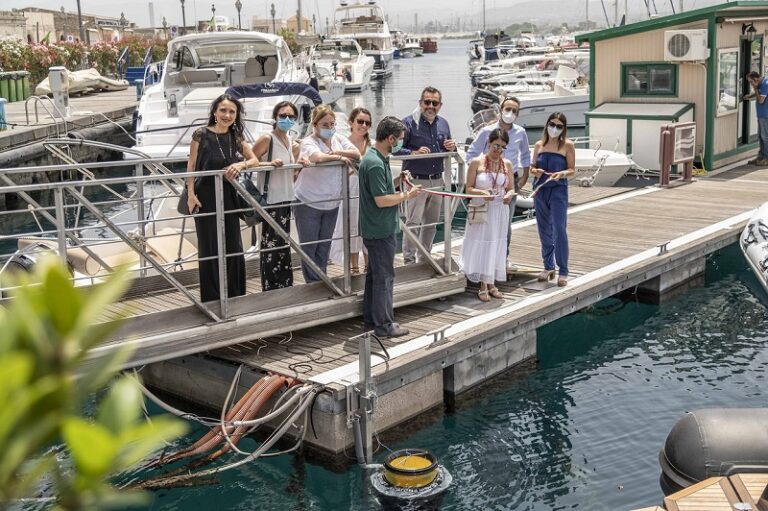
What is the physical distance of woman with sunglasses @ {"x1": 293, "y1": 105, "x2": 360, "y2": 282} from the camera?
7.54 m

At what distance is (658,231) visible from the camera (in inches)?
474

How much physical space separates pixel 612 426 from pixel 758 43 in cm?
1200

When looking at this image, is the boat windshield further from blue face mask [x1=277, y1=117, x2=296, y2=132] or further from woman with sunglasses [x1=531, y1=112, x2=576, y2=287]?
blue face mask [x1=277, y1=117, x2=296, y2=132]

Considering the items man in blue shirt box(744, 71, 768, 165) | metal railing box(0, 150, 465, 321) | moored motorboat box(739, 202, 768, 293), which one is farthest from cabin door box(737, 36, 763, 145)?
metal railing box(0, 150, 465, 321)

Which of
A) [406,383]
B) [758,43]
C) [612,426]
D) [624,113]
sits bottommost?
[612,426]

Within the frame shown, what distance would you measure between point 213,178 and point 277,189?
2.14ft

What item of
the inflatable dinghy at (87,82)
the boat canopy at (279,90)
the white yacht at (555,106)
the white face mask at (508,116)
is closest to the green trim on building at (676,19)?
the boat canopy at (279,90)

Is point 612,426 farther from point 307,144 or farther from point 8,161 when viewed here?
point 8,161

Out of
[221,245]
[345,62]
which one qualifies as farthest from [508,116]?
[345,62]

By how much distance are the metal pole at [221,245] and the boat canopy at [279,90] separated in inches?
224

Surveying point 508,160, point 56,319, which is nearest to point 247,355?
point 508,160

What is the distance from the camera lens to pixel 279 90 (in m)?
12.8

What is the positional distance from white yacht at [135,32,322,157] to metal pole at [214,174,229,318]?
9.42 metres

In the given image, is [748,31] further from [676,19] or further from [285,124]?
[285,124]
